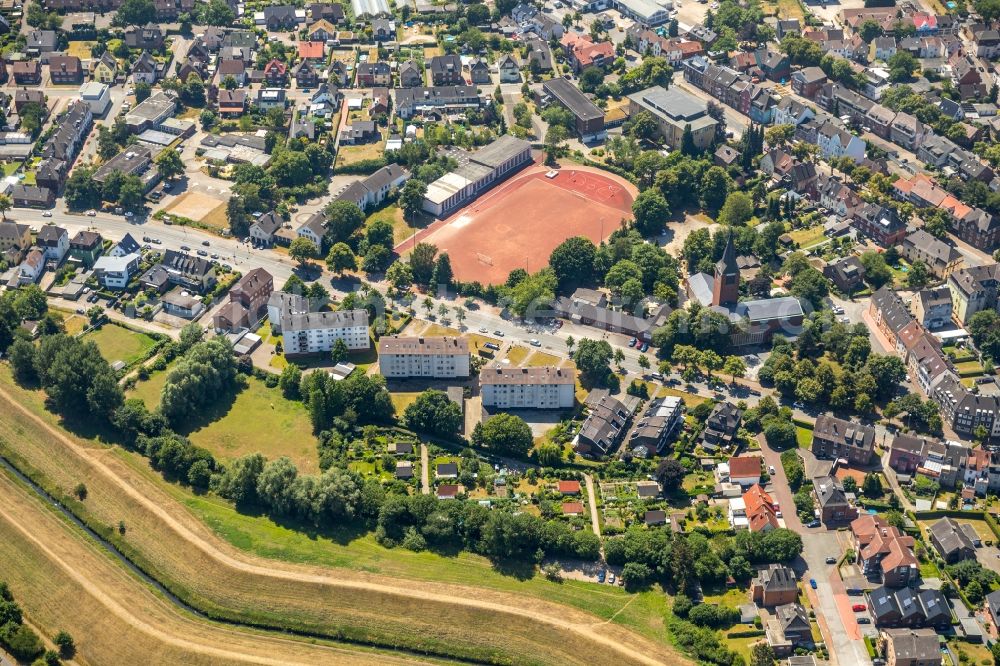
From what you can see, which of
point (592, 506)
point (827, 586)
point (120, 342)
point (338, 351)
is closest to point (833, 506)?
point (827, 586)

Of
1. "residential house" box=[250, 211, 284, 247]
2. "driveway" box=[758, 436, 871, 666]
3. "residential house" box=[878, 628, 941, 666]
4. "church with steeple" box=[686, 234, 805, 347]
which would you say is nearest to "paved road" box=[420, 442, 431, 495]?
"driveway" box=[758, 436, 871, 666]

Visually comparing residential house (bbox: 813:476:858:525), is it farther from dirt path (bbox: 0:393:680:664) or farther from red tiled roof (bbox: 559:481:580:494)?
dirt path (bbox: 0:393:680:664)

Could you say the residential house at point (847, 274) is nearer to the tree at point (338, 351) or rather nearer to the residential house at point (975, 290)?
the residential house at point (975, 290)

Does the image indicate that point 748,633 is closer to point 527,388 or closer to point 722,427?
point 722,427

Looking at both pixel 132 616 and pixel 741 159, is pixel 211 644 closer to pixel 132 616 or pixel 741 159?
pixel 132 616

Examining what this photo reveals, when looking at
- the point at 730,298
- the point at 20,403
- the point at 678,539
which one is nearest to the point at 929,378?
the point at 730,298
